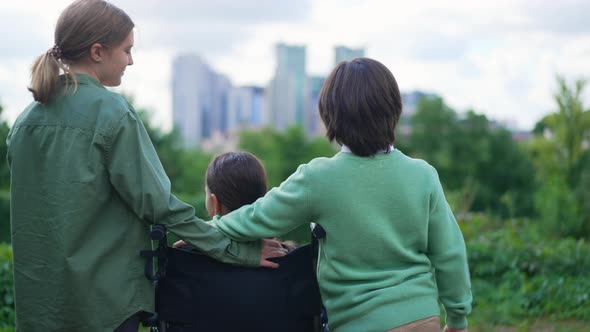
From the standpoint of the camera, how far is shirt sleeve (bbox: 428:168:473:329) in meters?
2.38

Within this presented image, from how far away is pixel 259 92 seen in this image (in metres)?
136

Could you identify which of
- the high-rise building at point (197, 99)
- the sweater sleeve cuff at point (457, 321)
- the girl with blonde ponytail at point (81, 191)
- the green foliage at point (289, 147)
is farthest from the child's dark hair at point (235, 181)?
the high-rise building at point (197, 99)

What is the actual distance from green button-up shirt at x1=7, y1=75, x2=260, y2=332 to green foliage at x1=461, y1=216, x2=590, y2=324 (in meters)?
3.34

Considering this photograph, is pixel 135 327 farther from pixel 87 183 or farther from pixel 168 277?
pixel 87 183

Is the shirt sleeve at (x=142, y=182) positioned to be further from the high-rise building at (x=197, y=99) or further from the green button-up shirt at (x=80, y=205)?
the high-rise building at (x=197, y=99)

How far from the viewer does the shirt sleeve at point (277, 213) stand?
2.33 m

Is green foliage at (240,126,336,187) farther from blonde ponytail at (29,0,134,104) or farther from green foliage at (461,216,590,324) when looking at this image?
blonde ponytail at (29,0,134,104)

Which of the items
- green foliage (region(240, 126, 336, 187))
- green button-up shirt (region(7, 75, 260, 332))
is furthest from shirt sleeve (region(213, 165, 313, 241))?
green foliage (region(240, 126, 336, 187))

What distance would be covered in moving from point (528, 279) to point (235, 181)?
12.5 feet

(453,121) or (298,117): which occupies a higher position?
(453,121)

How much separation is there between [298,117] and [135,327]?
11573 centimetres

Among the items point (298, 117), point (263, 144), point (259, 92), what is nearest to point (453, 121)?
point (263, 144)

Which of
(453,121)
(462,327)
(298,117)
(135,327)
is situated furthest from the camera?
(298,117)

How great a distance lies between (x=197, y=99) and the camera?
125 m
